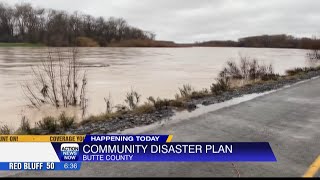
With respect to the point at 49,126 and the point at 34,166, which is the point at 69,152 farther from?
the point at 49,126

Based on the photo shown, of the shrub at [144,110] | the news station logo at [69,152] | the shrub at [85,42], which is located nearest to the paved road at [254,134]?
the news station logo at [69,152]

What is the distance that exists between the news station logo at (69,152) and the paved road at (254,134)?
22cm

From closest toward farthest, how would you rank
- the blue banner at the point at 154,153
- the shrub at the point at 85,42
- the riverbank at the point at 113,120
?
the blue banner at the point at 154,153
the riverbank at the point at 113,120
the shrub at the point at 85,42

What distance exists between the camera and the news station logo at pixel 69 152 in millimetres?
4910

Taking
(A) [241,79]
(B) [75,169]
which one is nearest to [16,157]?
(B) [75,169]

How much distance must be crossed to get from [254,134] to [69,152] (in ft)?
13.2

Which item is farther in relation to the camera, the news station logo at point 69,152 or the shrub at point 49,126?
the shrub at point 49,126

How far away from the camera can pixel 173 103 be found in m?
10.6

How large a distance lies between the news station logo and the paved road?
22 centimetres

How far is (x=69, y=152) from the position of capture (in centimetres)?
493

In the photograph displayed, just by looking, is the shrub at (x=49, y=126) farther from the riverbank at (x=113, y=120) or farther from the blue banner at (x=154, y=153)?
the blue banner at (x=154, y=153)

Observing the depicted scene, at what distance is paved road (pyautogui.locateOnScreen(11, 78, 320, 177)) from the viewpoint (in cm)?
489

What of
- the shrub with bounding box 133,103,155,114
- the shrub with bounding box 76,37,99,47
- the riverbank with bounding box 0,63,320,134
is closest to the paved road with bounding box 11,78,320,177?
the riverbank with bounding box 0,63,320,134

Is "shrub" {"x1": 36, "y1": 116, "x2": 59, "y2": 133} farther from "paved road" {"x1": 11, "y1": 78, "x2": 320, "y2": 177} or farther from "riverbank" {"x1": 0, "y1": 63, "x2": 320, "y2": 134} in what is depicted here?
"paved road" {"x1": 11, "y1": 78, "x2": 320, "y2": 177}
